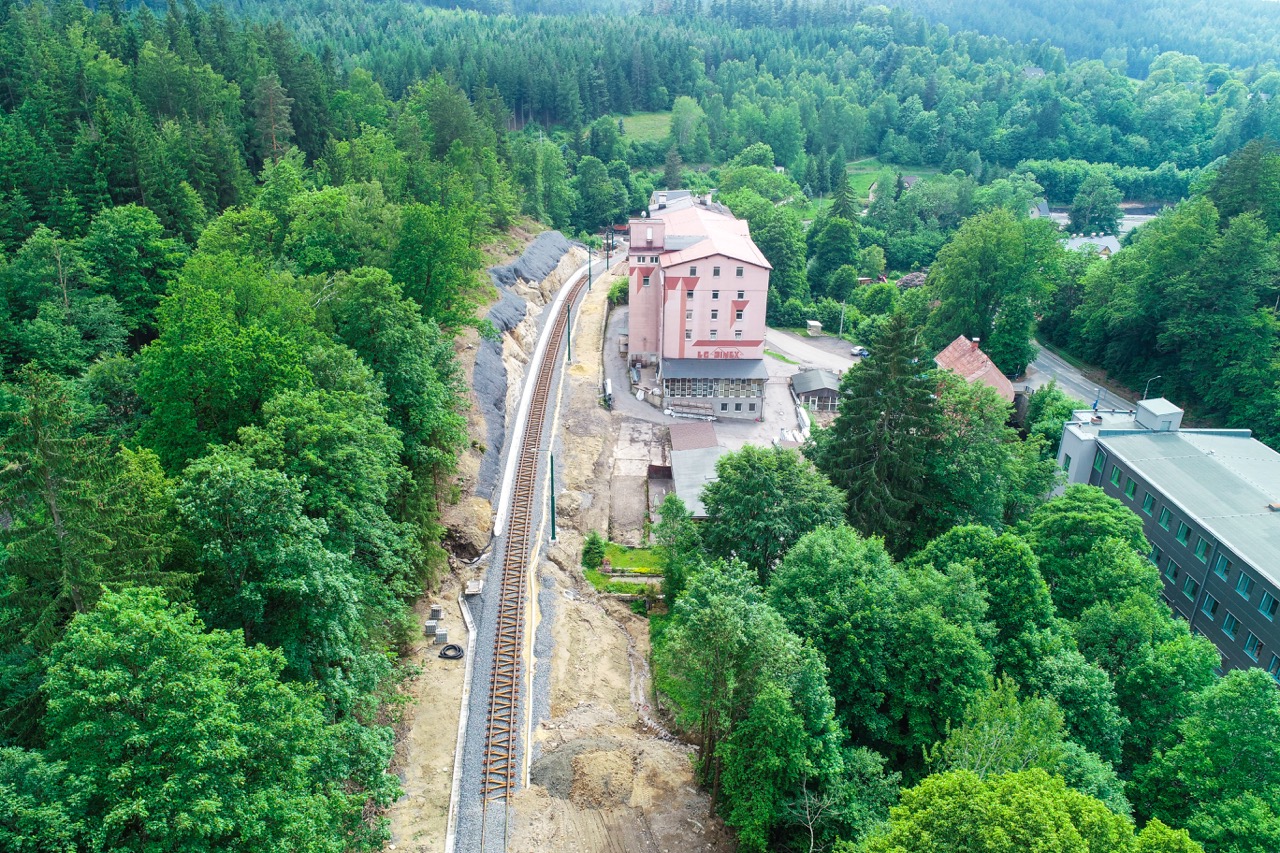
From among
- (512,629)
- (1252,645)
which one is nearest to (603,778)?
(512,629)

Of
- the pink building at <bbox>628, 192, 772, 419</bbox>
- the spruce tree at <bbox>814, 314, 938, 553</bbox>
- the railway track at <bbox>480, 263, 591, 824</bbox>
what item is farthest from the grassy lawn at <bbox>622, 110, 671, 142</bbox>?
the spruce tree at <bbox>814, 314, 938, 553</bbox>

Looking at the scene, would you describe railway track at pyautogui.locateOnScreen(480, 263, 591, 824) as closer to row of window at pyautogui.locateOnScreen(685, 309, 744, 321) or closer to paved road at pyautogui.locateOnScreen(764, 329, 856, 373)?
row of window at pyautogui.locateOnScreen(685, 309, 744, 321)

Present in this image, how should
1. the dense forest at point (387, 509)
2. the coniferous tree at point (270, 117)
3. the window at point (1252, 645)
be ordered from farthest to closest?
the coniferous tree at point (270, 117), the window at point (1252, 645), the dense forest at point (387, 509)

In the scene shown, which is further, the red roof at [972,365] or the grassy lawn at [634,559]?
the red roof at [972,365]

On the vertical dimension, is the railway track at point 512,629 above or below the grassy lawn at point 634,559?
above

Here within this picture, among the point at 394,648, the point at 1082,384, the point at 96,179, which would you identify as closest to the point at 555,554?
the point at 394,648

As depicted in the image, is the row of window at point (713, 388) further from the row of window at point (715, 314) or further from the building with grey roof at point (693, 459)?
the building with grey roof at point (693, 459)

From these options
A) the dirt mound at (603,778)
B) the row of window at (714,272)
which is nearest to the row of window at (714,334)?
the row of window at (714,272)
